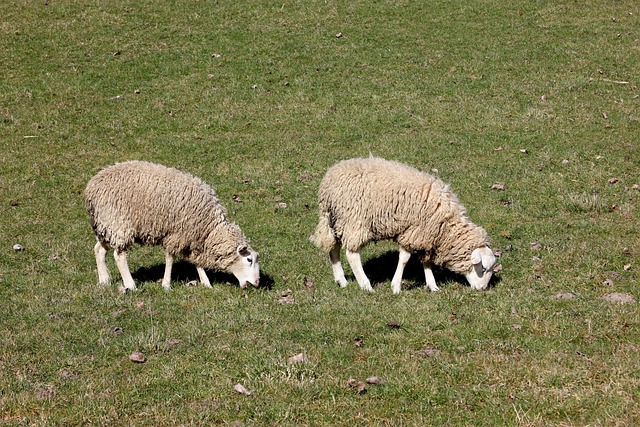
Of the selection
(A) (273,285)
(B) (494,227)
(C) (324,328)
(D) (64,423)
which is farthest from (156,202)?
(B) (494,227)

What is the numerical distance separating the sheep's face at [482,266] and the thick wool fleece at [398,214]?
0.13 metres

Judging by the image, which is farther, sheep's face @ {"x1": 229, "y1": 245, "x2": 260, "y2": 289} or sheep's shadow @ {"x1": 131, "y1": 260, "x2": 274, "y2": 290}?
sheep's shadow @ {"x1": 131, "y1": 260, "x2": 274, "y2": 290}

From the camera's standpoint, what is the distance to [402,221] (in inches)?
449

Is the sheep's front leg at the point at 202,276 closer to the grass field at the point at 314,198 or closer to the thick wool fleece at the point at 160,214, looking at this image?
the thick wool fleece at the point at 160,214

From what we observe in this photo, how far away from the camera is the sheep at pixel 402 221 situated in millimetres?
11391

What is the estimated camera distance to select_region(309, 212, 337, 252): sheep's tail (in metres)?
11.8

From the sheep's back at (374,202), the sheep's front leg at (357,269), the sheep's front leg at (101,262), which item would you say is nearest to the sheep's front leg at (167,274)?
the sheep's front leg at (101,262)

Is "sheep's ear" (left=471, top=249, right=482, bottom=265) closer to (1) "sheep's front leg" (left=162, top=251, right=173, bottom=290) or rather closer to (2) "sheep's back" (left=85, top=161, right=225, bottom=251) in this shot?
(2) "sheep's back" (left=85, top=161, right=225, bottom=251)

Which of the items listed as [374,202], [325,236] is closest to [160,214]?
[325,236]

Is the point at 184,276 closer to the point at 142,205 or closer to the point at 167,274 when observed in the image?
the point at 167,274

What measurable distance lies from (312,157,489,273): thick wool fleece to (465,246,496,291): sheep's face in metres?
0.13

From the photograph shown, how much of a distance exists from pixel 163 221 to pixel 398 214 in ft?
12.0

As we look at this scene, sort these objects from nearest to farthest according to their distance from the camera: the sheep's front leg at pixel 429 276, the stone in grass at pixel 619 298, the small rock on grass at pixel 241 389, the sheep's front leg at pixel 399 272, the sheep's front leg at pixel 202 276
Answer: the small rock on grass at pixel 241 389 → the stone in grass at pixel 619 298 → the sheep's front leg at pixel 399 272 → the sheep's front leg at pixel 429 276 → the sheep's front leg at pixel 202 276

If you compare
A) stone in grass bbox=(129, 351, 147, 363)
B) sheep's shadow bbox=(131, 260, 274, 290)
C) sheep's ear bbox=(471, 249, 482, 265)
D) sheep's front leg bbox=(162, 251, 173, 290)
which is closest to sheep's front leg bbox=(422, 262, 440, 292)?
sheep's ear bbox=(471, 249, 482, 265)
